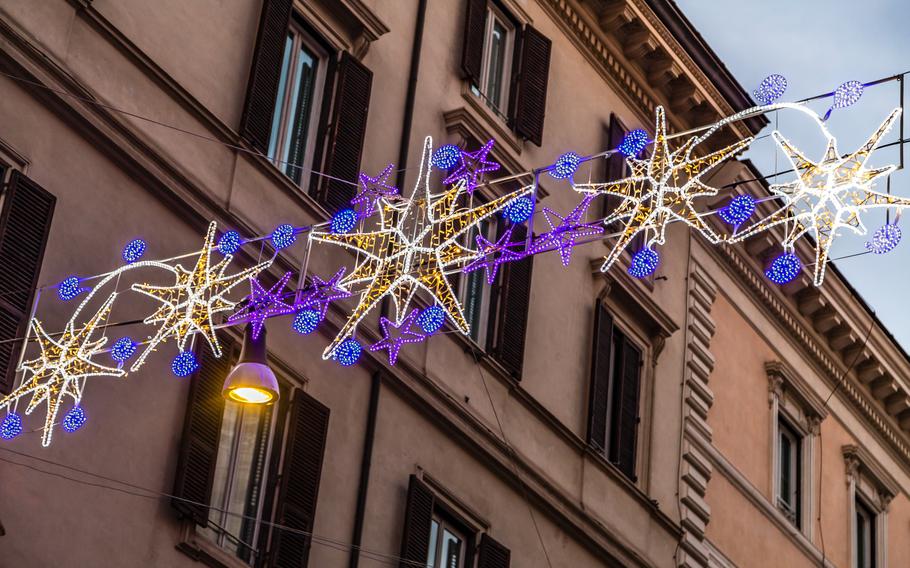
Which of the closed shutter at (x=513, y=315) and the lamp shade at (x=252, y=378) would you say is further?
the closed shutter at (x=513, y=315)

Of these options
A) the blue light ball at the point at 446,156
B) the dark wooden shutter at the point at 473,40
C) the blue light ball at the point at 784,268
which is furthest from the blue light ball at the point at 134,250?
the dark wooden shutter at the point at 473,40

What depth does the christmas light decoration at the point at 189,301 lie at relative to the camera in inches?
522

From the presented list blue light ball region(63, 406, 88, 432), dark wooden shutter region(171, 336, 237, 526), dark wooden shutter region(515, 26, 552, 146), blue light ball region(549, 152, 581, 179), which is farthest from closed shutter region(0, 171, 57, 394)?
dark wooden shutter region(515, 26, 552, 146)

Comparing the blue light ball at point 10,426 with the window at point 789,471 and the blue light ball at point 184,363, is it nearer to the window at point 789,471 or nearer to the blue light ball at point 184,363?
the blue light ball at point 184,363

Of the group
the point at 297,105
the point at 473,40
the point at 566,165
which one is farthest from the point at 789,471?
the point at 566,165

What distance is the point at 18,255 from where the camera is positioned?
1361 centimetres

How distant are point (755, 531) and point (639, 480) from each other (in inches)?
121

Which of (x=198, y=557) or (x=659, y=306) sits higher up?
(x=659, y=306)

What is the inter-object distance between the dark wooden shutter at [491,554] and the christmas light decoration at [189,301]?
445cm

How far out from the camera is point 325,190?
17.0 metres

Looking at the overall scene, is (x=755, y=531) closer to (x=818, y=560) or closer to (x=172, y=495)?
(x=818, y=560)

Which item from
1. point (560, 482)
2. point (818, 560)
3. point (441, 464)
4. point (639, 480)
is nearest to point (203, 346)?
point (441, 464)

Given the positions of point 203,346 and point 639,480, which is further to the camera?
point 639,480

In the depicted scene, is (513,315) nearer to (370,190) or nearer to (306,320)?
(370,190)
